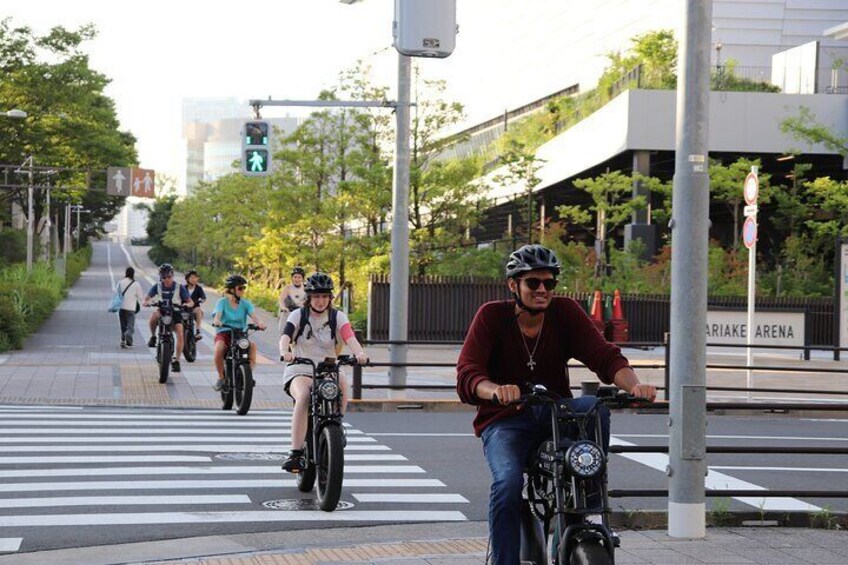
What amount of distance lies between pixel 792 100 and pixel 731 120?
7.31 ft

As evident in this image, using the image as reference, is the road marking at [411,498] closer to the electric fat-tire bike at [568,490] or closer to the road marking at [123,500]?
the road marking at [123,500]

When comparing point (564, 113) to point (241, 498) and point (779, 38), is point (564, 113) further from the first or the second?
point (241, 498)

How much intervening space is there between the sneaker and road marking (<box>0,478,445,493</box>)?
71 cm

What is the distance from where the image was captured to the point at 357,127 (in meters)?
46.3

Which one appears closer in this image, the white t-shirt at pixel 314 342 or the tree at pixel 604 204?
the white t-shirt at pixel 314 342

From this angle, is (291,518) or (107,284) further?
(107,284)

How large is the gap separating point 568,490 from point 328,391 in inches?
192

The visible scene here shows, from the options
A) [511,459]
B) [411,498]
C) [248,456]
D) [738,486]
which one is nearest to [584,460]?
[511,459]

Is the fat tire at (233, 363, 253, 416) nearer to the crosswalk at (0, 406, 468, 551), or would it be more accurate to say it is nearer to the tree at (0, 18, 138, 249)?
the crosswalk at (0, 406, 468, 551)

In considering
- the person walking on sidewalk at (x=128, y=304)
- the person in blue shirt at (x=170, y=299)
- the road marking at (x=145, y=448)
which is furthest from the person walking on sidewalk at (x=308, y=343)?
the person walking on sidewalk at (x=128, y=304)

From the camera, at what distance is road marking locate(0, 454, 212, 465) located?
12602 millimetres

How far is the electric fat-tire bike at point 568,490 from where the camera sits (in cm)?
522

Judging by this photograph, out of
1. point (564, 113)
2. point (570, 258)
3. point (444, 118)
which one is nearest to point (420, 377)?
point (444, 118)

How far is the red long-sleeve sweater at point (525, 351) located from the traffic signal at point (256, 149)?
18.6 metres
